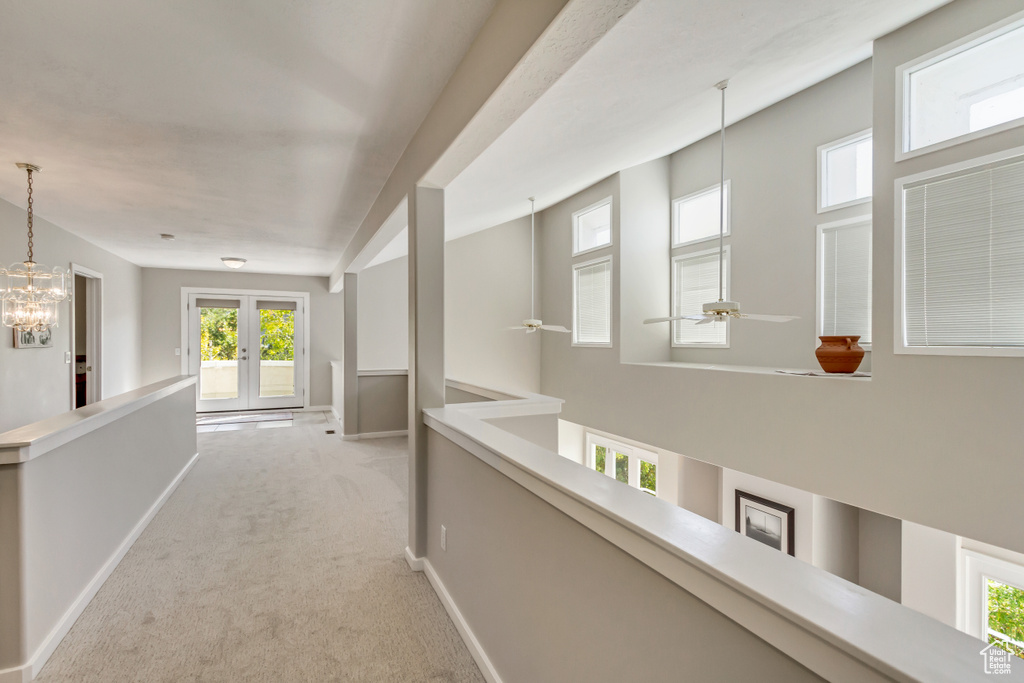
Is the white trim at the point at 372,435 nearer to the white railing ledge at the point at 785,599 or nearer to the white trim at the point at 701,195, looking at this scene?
the white trim at the point at 701,195

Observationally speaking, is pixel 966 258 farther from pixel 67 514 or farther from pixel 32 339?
pixel 32 339

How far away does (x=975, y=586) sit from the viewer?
3.81m

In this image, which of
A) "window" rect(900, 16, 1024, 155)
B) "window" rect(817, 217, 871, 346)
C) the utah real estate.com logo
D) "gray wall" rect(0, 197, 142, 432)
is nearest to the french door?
"gray wall" rect(0, 197, 142, 432)

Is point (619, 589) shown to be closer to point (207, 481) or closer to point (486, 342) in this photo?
point (207, 481)

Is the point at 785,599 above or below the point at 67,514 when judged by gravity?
above

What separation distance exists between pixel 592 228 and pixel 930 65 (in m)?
4.30

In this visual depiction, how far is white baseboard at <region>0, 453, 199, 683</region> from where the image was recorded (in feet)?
6.14

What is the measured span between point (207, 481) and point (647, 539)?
4725 millimetres

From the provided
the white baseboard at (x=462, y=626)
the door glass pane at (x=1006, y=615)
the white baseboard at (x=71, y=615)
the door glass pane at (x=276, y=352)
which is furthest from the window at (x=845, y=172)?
the door glass pane at (x=276, y=352)

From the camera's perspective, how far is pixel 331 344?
888 cm

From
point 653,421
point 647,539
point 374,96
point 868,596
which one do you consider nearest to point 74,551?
point 374,96

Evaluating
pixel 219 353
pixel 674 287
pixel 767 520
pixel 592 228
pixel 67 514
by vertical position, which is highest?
pixel 592 228

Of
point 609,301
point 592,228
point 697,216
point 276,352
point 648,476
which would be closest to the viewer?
point 697,216

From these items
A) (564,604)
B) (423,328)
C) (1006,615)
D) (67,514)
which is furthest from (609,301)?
(67,514)
